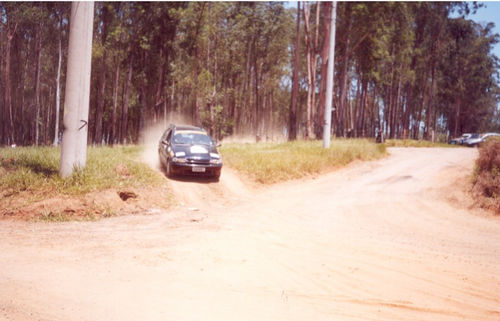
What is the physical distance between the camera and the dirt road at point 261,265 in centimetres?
476

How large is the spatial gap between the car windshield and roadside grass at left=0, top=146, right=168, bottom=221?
2.81 m

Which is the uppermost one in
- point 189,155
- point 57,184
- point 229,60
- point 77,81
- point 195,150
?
point 229,60

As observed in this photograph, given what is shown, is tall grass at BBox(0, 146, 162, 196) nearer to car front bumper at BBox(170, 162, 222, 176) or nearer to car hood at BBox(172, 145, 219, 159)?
car front bumper at BBox(170, 162, 222, 176)

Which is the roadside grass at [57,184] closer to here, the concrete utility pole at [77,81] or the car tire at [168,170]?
the concrete utility pole at [77,81]

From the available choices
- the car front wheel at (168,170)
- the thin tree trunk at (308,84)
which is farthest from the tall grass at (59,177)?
the thin tree trunk at (308,84)

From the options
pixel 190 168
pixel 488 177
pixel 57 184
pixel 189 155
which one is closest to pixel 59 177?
pixel 57 184

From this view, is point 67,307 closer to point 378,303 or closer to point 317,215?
point 378,303

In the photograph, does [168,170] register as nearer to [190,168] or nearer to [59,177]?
[190,168]

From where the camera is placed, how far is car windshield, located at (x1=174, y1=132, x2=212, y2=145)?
15820 millimetres

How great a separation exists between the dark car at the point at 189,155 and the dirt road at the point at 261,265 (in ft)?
10.2

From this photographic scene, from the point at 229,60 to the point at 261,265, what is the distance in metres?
39.2

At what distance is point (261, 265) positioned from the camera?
635 cm

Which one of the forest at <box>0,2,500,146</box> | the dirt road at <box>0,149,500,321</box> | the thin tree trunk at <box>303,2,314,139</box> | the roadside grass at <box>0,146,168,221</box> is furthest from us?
the forest at <box>0,2,500,146</box>

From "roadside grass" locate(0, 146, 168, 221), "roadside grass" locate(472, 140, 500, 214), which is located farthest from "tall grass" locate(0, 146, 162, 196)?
"roadside grass" locate(472, 140, 500, 214)
